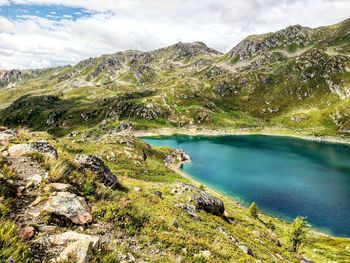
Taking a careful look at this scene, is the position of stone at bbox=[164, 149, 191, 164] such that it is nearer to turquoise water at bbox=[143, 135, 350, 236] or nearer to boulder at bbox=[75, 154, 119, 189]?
turquoise water at bbox=[143, 135, 350, 236]

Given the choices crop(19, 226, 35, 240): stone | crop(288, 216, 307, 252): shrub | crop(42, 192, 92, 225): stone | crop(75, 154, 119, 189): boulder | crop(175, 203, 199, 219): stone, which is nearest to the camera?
crop(19, 226, 35, 240): stone

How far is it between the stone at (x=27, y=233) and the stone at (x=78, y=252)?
4.39 ft

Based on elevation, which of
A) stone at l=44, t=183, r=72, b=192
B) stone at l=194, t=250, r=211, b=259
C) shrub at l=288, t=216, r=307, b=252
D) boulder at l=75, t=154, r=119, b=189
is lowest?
shrub at l=288, t=216, r=307, b=252

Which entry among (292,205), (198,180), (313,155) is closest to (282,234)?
(292,205)

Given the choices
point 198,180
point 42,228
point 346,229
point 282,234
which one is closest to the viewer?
point 42,228

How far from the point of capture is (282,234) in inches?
2714

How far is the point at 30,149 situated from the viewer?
52.6 ft

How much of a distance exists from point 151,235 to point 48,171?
6.31m

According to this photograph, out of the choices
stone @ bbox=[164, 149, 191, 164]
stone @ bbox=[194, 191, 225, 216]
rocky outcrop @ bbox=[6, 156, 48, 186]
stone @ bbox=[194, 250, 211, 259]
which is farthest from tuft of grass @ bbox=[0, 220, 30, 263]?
stone @ bbox=[164, 149, 191, 164]

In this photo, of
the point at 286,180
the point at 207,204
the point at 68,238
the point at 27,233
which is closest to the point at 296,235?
the point at 207,204

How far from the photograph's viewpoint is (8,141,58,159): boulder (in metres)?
15.2

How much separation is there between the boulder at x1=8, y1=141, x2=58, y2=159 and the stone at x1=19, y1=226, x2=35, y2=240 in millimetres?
6562

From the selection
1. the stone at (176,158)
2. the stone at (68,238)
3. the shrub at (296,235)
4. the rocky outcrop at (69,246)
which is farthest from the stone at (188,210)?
the stone at (176,158)

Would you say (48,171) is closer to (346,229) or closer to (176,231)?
(176,231)
